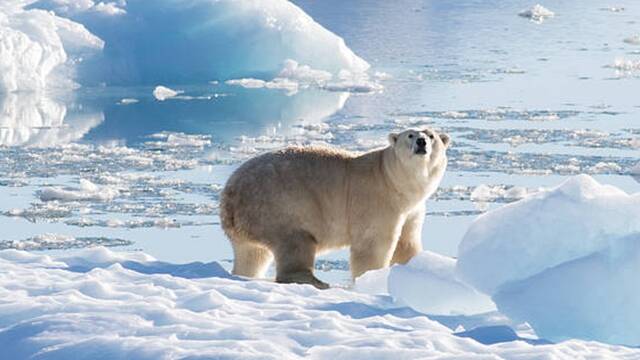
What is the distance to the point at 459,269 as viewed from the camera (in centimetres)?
428

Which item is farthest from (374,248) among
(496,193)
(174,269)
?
(496,193)

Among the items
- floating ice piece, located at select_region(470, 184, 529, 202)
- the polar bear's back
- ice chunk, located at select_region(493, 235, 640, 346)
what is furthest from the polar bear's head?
floating ice piece, located at select_region(470, 184, 529, 202)

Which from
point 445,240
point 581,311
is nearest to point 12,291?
point 581,311

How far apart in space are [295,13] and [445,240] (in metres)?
7.74

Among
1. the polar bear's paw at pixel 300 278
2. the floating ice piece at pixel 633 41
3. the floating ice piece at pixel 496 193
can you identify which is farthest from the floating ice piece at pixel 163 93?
the polar bear's paw at pixel 300 278

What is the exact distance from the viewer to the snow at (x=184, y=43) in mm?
14703

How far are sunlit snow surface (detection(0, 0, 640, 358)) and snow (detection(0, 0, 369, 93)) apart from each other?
90 mm

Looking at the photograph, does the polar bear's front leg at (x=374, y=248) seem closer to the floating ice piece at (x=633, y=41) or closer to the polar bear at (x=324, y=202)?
the polar bear at (x=324, y=202)

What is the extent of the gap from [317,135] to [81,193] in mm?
2922

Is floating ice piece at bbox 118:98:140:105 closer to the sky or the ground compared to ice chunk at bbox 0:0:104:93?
closer to the ground

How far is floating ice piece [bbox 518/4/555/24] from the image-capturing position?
2150cm

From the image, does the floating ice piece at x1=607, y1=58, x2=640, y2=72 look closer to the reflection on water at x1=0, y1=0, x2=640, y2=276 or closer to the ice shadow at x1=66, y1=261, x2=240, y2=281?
the reflection on water at x1=0, y1=0, x2=640, y2=276

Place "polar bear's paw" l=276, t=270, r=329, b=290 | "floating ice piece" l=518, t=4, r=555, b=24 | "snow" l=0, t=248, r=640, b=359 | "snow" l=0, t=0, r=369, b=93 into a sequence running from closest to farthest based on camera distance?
"snow" l=0, t=248, r=640, b=359 → "polar bear's paw" l=276, t=270, r=329, b=290 → "snow" l=0, t=0, r=369, b=93 → "floating ice piece" l=518, t=4, r=555, b=24

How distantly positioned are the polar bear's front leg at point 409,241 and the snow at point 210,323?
4.38 feet
